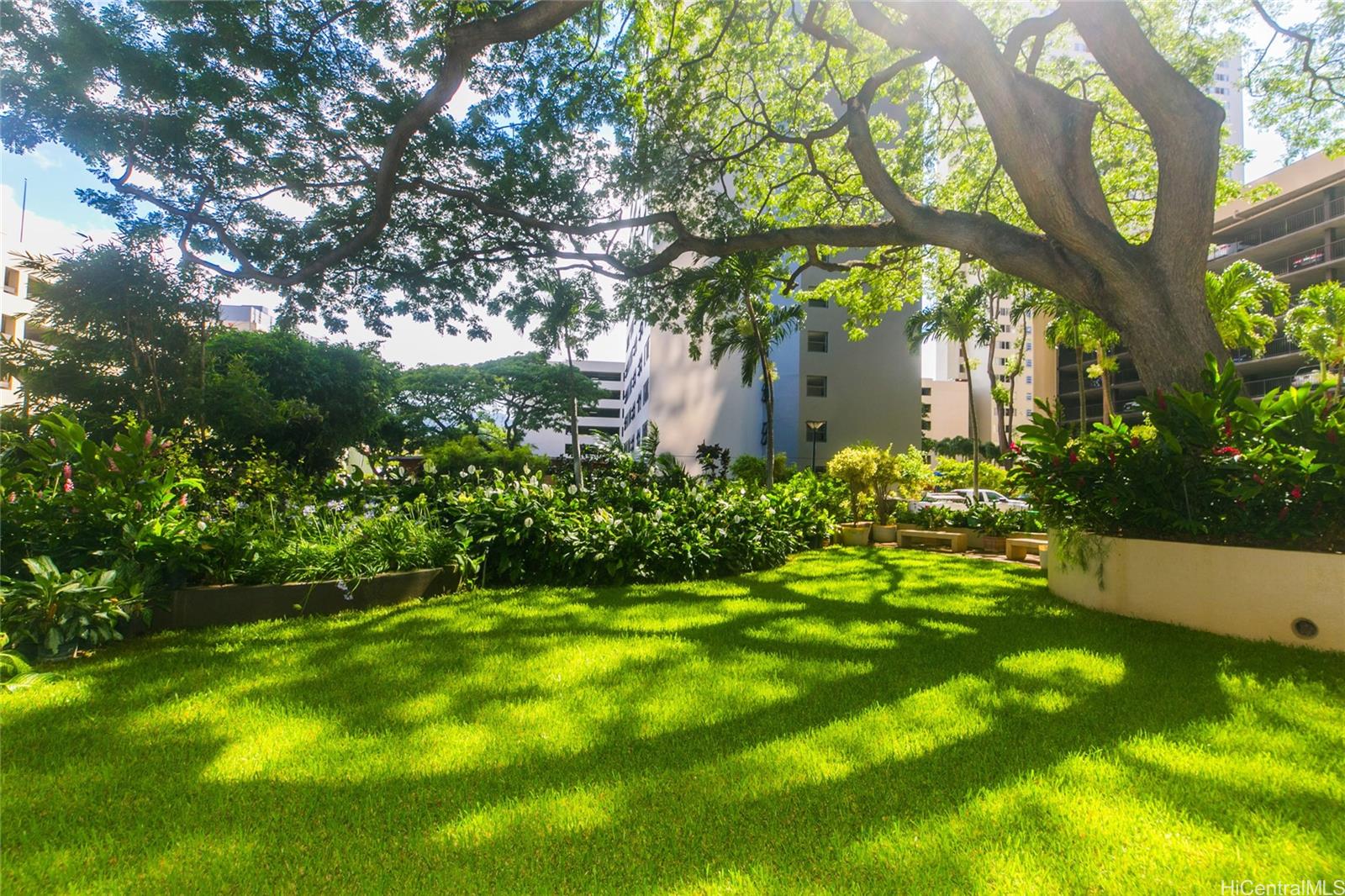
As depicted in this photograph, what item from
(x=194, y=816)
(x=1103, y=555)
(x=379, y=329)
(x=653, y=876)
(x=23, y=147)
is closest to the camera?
(x=653, y=876)

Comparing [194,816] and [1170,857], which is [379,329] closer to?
[194,816]

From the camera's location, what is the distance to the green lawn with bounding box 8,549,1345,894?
1.89 m

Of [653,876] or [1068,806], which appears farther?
[1068,806]

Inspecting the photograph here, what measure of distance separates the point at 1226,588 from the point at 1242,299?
45.7 feet

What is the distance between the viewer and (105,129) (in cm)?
679

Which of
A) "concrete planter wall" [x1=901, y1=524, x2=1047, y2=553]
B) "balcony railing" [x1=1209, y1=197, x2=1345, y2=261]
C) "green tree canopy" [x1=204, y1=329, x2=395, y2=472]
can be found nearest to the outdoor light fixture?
"concrete planter wall" [x1=901, y1=524, x2=1047, y2=553]

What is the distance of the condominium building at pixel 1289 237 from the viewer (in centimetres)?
3155

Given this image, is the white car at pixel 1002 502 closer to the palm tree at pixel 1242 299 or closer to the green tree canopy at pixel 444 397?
the palm tree at pixel 1242 299

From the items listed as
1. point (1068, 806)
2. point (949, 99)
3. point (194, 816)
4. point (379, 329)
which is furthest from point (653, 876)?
point (949, 99)

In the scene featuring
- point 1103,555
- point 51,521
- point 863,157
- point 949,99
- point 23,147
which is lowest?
point 1103,555

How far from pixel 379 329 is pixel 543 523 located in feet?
17.0

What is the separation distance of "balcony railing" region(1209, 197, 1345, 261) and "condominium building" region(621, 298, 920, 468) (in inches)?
605

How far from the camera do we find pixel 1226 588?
192 inches

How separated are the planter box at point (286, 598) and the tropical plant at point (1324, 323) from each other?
20326 mm
